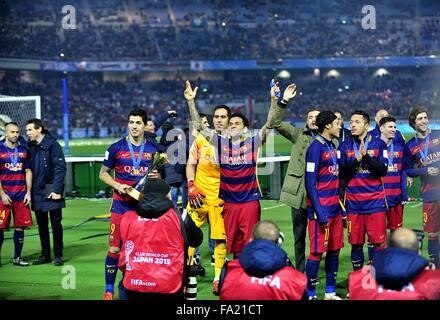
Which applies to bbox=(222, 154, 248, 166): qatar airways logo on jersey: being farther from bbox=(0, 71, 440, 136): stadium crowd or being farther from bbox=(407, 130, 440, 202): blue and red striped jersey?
bbox=(0, 71, 440, 136): stadium crowd

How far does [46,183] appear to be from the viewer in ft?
39.3

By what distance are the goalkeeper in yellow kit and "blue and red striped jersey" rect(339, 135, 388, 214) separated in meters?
1.61

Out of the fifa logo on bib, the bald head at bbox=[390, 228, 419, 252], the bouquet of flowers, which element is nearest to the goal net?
the bouquet of flowers

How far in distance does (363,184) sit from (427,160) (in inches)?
72.4

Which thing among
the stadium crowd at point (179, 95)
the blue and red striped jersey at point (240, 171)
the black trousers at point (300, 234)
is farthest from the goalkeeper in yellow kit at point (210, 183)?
the stadium crowd at point (179, 95)

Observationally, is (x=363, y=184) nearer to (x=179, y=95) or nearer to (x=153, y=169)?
(x=153, y=169)

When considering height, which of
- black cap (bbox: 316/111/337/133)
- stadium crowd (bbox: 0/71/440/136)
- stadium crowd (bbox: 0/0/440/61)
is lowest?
black cap (bbox: 316/111/337/133)

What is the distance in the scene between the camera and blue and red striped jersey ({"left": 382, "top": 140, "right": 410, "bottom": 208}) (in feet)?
33.8

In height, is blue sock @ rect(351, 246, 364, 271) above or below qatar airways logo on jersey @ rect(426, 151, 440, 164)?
below

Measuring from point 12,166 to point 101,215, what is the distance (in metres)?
6.07

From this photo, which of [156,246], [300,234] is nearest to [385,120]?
[300,234]

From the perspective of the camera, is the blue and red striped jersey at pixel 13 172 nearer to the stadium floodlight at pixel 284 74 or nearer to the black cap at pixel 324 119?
the black cap at pixel 324 119

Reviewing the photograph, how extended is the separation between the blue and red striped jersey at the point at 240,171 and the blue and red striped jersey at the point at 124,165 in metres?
0.98

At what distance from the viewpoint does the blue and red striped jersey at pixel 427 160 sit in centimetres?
1044
